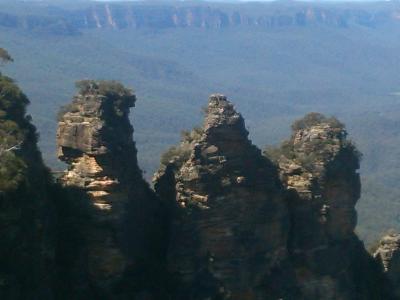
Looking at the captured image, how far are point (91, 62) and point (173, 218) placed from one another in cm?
17052

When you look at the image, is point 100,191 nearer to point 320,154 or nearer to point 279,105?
point 320,154

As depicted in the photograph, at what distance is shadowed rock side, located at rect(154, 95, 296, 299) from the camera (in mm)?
18547

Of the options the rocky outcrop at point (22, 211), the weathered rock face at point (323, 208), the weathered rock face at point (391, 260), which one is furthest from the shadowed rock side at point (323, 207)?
the rocky outcrop at point (22, 211)

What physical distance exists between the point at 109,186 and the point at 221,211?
2367 millimetres

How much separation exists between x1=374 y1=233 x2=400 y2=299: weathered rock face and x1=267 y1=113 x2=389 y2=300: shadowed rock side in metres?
1.11

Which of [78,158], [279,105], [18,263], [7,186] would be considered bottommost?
[18,263]

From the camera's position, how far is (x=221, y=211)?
61.0 ft

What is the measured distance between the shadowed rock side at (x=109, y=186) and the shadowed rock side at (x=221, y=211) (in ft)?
2.47

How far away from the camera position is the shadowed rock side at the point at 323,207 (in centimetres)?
2066

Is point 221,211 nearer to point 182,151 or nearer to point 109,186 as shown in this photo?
point 182,151

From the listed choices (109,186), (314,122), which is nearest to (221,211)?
(109,186)

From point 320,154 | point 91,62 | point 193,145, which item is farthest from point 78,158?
point 91,62

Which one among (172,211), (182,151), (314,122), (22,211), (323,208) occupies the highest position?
(314,122)

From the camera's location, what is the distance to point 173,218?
19.1 metres
